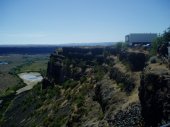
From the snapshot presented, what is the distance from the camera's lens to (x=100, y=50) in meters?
76.2

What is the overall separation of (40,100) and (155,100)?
146 feet

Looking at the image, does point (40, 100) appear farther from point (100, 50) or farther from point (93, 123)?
point (93, 123)

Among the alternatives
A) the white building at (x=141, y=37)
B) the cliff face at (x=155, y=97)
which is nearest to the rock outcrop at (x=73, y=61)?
the white building at (x=141, y=37)

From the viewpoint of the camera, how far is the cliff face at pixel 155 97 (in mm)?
23078

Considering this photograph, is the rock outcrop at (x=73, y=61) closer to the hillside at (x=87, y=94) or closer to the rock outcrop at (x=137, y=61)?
the hillside at (x=87, y=94)

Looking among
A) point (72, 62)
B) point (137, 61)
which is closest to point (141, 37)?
point (72, 62)

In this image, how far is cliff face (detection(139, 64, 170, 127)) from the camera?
2308cm

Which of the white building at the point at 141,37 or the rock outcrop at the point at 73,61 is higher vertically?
the white building at the point at 141,37

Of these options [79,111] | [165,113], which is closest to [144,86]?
[165,113]

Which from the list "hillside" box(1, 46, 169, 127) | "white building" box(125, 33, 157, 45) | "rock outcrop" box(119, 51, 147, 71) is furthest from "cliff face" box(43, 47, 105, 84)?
"rock outcrop" box(119, 51, 147, 71)

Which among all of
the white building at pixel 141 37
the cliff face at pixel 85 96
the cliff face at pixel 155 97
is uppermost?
the white building at pixel 141 37

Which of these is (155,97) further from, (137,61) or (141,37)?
(141,37)

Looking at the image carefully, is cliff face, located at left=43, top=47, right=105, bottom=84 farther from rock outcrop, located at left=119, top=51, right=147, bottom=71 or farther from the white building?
rock outcrop, located at left=119, top=51, right=147, bottom=71

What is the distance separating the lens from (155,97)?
79.9 feet
